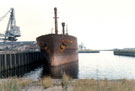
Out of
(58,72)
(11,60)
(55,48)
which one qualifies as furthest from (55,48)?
(11,60)

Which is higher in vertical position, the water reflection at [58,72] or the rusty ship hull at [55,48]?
the rusty ship hull at [55,48]

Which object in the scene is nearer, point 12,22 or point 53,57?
point 53,57

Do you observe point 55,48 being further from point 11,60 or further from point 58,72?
point 11,60

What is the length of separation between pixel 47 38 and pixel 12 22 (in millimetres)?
52533

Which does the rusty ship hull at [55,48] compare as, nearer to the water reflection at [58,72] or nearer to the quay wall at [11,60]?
the water reflection at [58,72]

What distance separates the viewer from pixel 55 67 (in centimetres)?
3294

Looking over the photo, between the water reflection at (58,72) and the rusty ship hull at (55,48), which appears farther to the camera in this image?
the rusty ship hull at (55,48)

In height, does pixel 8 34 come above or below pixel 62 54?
above

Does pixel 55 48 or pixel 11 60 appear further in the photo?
pixel 11 60

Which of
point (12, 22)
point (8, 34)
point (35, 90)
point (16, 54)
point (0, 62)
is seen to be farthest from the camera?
point (12, 22)

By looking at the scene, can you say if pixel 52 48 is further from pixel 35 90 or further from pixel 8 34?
pixel 8 34

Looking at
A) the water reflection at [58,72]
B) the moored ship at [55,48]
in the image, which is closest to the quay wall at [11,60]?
the moored ship at [55,48]

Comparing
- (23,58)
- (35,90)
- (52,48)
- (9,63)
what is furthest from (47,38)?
(35,90)

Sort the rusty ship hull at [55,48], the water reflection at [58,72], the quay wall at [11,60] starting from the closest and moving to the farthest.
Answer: the water reflection at [58,72]
the quay wall at [11,60]
the rusty ship hull at [55,48]
